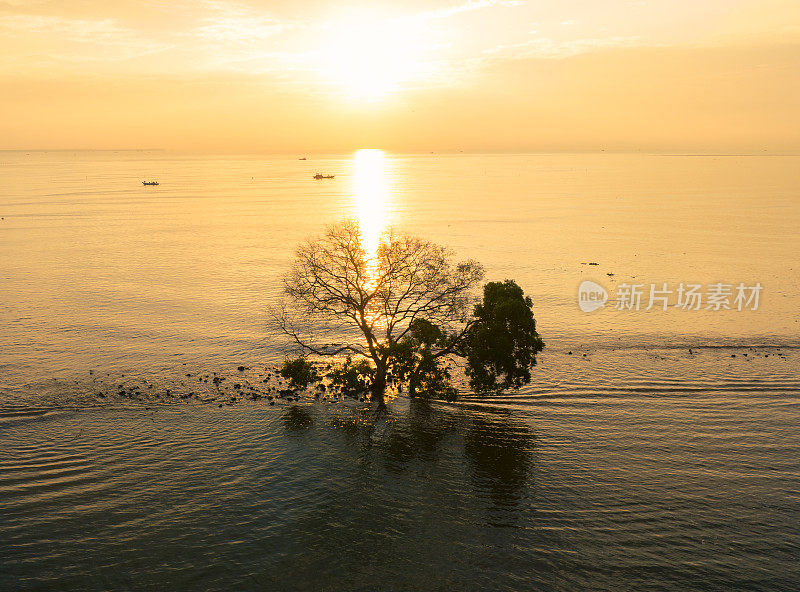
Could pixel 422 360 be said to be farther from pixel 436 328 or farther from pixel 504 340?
pixel 504 340

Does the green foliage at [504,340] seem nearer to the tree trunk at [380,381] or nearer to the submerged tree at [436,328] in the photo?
the submerged tree at [436,328]

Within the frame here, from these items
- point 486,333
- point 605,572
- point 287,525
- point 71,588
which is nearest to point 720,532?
point 605,572

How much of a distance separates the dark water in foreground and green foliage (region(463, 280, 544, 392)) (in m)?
4.39

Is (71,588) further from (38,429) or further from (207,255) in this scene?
(207,255)

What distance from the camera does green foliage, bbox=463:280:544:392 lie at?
2437 inches

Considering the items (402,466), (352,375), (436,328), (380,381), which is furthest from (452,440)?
(352,375)

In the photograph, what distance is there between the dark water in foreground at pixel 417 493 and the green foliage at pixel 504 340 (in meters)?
4.39

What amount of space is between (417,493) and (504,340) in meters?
20.4

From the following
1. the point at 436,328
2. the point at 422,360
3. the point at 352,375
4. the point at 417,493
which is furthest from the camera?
the point at 352,375

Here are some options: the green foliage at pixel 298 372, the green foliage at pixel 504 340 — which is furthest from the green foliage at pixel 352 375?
the green foliage at pixel 504 340

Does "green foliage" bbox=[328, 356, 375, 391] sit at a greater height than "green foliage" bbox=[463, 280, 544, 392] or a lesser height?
lesser

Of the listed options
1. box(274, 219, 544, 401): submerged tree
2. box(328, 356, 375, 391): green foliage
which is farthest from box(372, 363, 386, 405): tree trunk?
box(328, 356, 375, 391): green foliage

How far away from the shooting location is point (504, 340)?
6188 cm

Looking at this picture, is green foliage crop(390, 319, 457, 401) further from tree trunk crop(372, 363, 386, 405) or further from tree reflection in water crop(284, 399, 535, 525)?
tree reflection in water crop(284, 399, 535, 525)
